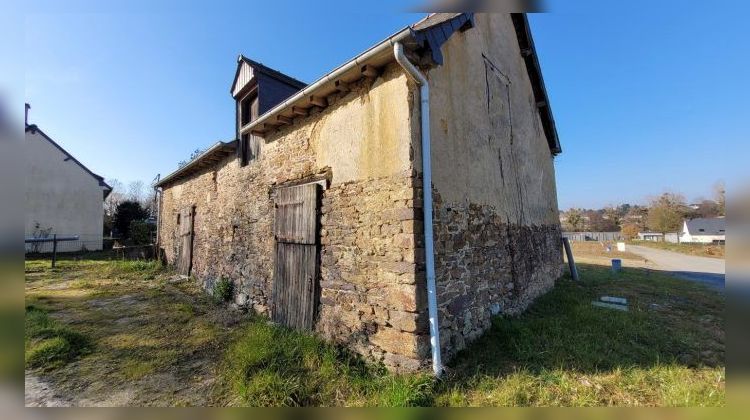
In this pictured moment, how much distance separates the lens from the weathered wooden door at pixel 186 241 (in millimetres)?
10594

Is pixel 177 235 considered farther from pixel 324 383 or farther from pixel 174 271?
pixel 324 383

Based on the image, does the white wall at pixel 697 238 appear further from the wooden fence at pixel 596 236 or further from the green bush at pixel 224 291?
the green bush at pixel 224 291

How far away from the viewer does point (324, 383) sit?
3.67 meters

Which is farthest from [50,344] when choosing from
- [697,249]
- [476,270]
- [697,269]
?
[697,249]

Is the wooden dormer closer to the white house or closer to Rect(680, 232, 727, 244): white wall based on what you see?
the white house

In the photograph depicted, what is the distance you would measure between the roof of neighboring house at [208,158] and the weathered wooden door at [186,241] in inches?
51.7

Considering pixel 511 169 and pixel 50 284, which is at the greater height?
pixel 511 169

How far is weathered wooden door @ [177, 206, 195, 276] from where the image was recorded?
34.8ft

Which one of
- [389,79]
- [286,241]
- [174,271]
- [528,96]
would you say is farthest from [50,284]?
[528,96]

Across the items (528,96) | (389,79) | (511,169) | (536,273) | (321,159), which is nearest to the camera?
(389,79)

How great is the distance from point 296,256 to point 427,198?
108 inches

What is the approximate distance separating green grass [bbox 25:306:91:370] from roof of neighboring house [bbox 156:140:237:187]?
483cm

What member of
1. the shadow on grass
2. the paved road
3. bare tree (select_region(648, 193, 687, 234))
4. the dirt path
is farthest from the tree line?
the dirt path
